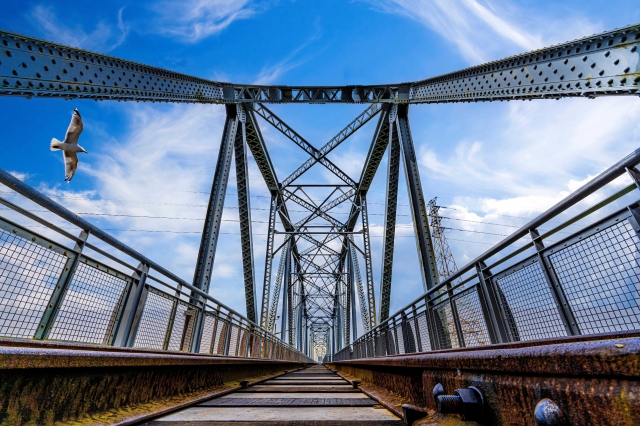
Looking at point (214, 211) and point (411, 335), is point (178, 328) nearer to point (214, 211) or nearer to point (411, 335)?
point (214, 211)

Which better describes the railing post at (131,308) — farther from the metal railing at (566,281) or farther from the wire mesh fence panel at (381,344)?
the wire mesh fence panel at (381,344)

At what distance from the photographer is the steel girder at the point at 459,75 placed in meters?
3.17

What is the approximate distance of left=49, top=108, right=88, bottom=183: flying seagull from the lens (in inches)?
196

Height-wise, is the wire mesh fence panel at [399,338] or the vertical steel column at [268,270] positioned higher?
the vertical steel column at [268,270]

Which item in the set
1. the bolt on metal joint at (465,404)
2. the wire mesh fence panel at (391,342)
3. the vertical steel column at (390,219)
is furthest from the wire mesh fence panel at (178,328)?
the vertical steel column at (390,219)

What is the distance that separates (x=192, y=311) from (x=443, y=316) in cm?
408

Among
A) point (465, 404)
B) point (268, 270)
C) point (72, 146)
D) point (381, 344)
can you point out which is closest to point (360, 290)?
point (268, 270)

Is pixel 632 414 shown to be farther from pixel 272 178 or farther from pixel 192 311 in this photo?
pixel 272 178

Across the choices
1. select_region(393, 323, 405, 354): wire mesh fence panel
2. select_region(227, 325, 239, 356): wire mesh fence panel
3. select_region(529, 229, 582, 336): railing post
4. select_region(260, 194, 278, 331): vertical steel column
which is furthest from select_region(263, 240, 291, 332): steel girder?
select_region(529, 229, 582, 336): railing post

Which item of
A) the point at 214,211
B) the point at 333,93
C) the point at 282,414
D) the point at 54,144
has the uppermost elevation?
the point at 333,93

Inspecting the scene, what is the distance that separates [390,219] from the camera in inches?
464

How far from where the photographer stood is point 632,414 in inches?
26.3

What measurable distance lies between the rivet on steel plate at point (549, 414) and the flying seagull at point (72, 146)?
611 centimetres

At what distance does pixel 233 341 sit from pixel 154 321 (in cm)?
373
